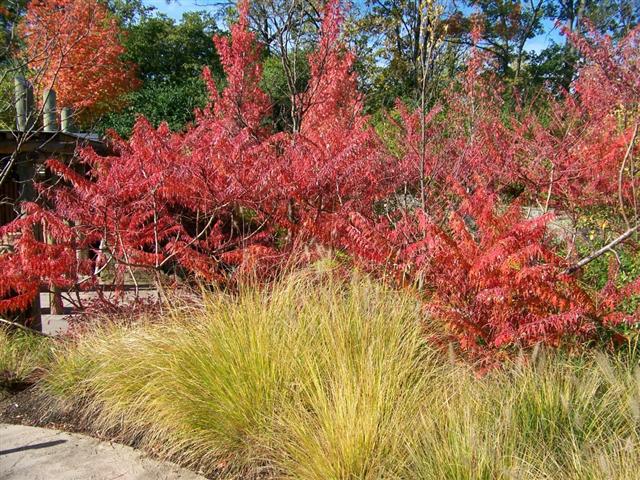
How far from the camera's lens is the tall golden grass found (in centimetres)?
306

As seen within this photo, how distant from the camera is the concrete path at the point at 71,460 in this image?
366cm

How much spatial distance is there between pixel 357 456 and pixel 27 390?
330 centimetres

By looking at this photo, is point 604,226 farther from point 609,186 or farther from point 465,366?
point 465,366

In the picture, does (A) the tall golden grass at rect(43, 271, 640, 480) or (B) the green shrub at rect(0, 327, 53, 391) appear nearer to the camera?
(A) the tall golden grass at rect(43, 271, 640, 480)

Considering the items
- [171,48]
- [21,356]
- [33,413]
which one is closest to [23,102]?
[21,356]

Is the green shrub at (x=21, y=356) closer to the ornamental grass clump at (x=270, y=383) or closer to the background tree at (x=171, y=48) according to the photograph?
the ornamental grass clump at (x=270, y=383)

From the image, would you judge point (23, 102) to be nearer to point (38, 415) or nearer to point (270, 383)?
point (38, 415)

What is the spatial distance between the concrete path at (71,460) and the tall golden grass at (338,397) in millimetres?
144

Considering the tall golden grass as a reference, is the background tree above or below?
above

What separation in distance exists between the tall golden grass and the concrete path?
0.14 meters

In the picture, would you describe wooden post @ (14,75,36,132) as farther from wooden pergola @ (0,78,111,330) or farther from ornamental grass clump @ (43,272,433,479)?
ornamental grass clump @ (43,272,433,479)

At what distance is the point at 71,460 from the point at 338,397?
183 centimetres

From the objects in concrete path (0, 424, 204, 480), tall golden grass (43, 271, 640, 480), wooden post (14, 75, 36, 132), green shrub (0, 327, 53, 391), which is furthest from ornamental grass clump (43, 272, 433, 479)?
wooden post (14, 75, 36, 132)

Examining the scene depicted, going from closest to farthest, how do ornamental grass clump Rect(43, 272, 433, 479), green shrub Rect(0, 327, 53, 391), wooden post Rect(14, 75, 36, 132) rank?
ornamental grass clump Rect(43, 272, 433, 479) < green shrub Rect(0, 327, 53, 391) < wooden post Rect(14, 75, 36, 132)
